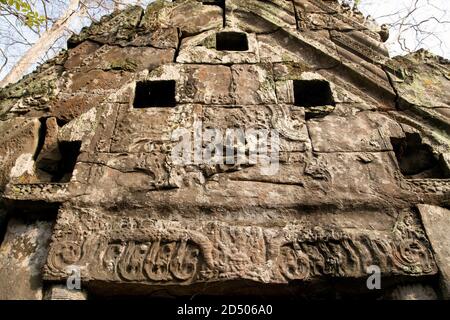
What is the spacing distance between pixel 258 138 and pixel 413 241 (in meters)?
1.31

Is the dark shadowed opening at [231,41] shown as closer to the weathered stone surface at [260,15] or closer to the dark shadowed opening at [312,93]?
the weathered stone surface at [260,15]

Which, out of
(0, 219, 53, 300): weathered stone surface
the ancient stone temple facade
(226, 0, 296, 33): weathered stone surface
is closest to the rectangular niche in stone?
the ancient stone temple facade

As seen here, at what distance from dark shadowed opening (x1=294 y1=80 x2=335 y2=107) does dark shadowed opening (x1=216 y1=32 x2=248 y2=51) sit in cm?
78

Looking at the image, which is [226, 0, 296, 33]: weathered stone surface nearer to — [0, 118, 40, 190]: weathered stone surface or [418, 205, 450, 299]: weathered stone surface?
[0, 118, 40, 190]: weathered stone surface

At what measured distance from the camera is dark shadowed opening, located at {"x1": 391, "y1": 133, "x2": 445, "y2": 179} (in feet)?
10.1

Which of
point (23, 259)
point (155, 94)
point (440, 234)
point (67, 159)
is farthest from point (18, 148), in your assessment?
point (440, 234)

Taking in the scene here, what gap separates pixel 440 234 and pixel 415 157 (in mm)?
810

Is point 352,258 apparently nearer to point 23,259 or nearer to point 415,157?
point 415,157

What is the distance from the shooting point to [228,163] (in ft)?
9.58

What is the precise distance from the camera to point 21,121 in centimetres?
331

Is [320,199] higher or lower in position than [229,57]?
lower
